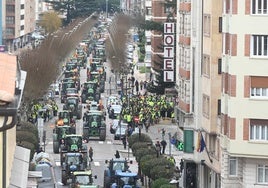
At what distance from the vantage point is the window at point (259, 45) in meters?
37.6

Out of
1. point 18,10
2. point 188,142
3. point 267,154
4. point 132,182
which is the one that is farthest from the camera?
point 18,10

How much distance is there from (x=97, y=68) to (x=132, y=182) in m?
96.2

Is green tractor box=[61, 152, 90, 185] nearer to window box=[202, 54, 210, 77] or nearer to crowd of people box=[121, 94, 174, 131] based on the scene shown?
window box=[202, 54, 210, 77]

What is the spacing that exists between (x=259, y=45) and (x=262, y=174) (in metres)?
4.20

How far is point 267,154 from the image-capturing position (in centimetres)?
3750

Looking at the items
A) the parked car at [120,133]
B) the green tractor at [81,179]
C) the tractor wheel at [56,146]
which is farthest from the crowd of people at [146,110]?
the green tractor at [81,179]

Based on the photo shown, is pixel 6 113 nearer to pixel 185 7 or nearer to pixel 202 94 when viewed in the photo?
pixel 202 94

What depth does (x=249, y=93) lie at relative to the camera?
1480 inches

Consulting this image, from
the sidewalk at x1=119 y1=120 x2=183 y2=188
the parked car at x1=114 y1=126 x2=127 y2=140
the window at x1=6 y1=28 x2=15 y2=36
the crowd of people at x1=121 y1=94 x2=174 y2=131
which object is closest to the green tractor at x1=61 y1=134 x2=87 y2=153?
the sidewalk at x1=119 y1=120 x2=183 y2=188

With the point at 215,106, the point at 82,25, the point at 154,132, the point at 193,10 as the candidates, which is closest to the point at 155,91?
the point at 154,132

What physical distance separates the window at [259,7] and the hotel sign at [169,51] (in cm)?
3661

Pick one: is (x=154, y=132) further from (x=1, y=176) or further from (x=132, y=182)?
(x=1, y=176)

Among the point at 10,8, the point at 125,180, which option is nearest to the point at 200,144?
the point at 125,180

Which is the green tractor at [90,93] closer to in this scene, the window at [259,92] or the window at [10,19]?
the window at [259,92]
